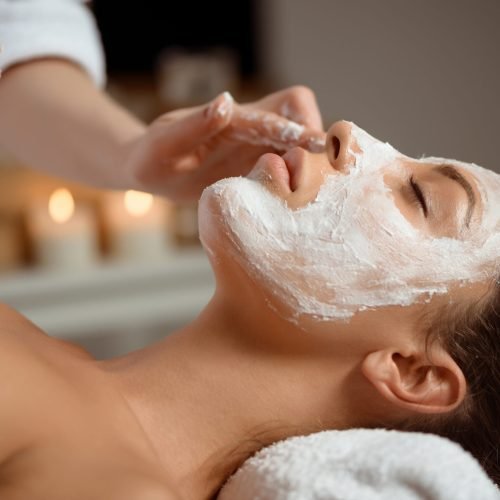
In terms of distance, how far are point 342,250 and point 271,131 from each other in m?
0.27

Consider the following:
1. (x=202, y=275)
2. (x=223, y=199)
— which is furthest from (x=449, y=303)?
(x=202, y=275)

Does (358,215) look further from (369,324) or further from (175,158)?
(175,158)

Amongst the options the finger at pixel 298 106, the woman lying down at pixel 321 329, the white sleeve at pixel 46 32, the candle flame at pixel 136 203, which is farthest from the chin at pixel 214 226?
the candle flame at pixel 136 203

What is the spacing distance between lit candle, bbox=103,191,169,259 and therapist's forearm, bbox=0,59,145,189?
0.91 metres

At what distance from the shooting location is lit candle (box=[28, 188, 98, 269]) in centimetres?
233

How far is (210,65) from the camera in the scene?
280 cm

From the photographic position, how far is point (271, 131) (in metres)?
1.23

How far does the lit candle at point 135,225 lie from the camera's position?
2383mm

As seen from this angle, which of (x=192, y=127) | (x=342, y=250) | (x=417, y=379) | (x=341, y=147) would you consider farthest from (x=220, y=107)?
(x=417, y=379)

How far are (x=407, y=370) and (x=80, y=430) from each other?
40 centimetres

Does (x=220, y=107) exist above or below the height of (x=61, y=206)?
above

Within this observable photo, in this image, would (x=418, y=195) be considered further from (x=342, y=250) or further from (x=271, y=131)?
(x=271, y=131)

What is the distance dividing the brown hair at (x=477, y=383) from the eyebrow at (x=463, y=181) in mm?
92

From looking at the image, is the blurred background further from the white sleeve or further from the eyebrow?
the eyebrow
